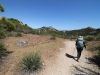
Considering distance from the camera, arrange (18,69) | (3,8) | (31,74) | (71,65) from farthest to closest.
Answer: (3,8)
(71,65)
(18,69)
(31,74)

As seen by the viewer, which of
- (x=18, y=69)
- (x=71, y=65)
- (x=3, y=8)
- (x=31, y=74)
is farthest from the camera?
(x=3, y=8)

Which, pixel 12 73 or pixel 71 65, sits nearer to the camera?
pixel 12 73

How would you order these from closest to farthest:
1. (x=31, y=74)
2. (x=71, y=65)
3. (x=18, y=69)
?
(x=31, y=74)
(x=18, y=69)
(x=71, y=65)

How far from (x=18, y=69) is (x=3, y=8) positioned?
5139 millimetres

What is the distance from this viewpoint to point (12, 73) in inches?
292

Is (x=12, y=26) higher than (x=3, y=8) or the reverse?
the reverse

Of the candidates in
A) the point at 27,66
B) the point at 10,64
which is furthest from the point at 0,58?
the point at 27,66

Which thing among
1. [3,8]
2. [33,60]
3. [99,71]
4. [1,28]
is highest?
[3,8]

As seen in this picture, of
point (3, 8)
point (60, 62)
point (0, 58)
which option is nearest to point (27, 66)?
point (60, 62)

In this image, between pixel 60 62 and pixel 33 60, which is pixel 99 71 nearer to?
pixel 60 62

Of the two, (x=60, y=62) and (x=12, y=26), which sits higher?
(x=12, y=26)

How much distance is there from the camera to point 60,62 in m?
9.02

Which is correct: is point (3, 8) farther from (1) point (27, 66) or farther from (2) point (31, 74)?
(2) point (31, 74)

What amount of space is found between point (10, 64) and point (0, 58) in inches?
75.6
